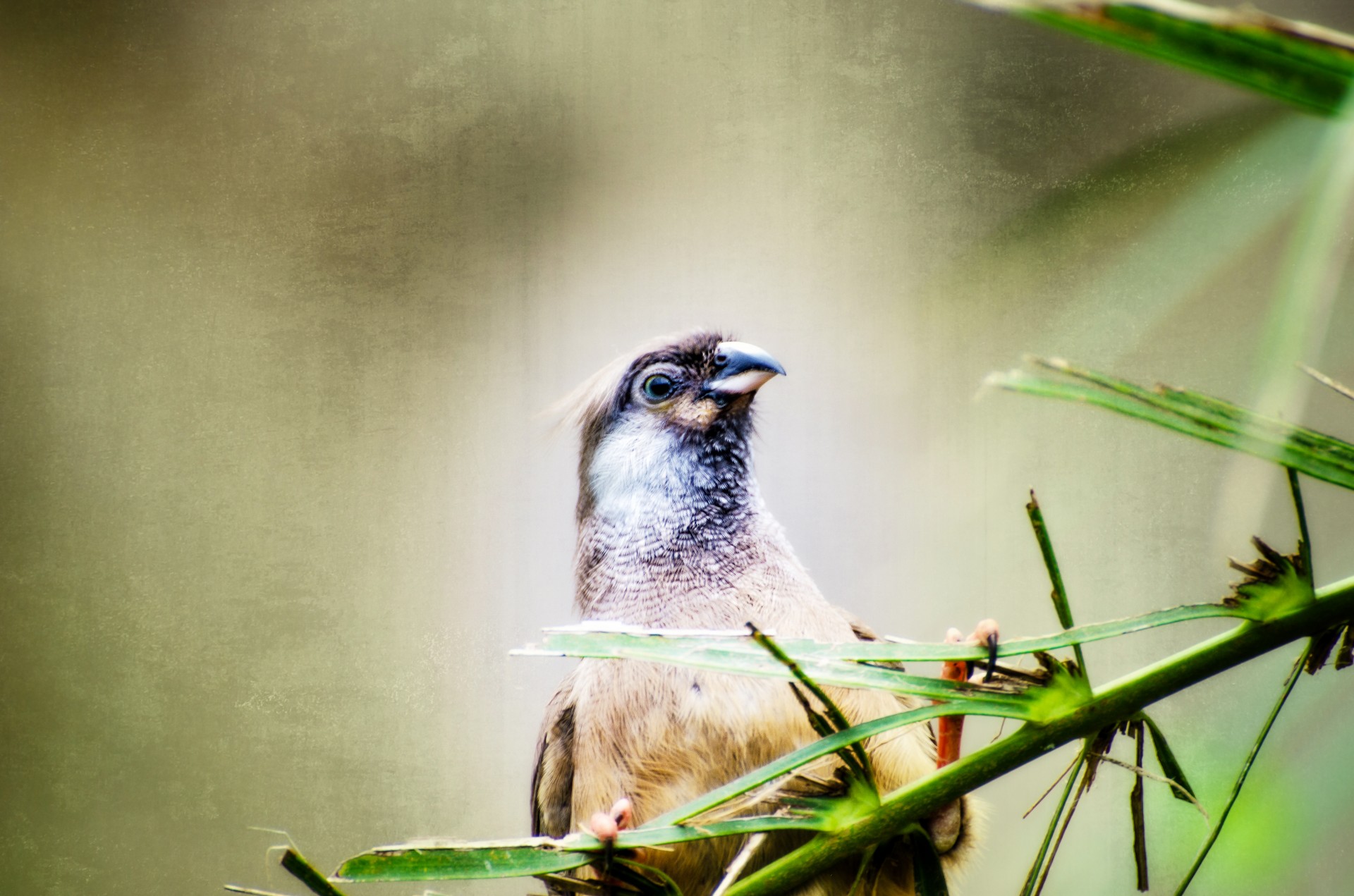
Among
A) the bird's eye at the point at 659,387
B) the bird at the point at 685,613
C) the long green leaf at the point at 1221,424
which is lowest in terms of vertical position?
the bird at the point at 685,613

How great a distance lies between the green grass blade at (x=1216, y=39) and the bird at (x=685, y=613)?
698 mm

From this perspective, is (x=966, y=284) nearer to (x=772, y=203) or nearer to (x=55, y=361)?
(x=772, y=203)

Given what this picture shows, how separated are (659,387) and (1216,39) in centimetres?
135

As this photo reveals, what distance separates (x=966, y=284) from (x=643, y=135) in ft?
2.70

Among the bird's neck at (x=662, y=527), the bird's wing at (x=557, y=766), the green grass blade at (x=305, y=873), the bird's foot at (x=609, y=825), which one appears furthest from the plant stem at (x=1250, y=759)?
the bird's wing at (x=557, y=766)

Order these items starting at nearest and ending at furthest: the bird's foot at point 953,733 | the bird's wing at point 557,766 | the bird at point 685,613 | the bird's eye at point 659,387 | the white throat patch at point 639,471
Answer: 1. the bird's foot at point 953,733
2. the bird at point 685,613
3. the bird's wing at point 557,766
4. the white throat patch at point 639,471
5. the bird's eye at point 659,387

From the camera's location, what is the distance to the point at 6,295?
2.23 m

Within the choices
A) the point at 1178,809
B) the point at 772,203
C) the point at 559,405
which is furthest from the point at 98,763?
the point at 1178,809

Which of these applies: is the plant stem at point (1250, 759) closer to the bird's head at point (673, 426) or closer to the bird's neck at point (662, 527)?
the bird's neck at point (662, 527)

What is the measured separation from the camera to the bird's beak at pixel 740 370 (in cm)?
154

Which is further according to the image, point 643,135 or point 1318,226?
point 643,135

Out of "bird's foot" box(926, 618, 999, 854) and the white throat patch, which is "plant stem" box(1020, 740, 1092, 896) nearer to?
"bird's foot" box(926, 618, 999, 854)

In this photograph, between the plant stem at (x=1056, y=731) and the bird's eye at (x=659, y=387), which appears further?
the bird's eye at (x=659, y=387)

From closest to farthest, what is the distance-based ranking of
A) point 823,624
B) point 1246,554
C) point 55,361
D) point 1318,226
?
point 1318,226
point 823,624
point 1246,554
point 55,361
